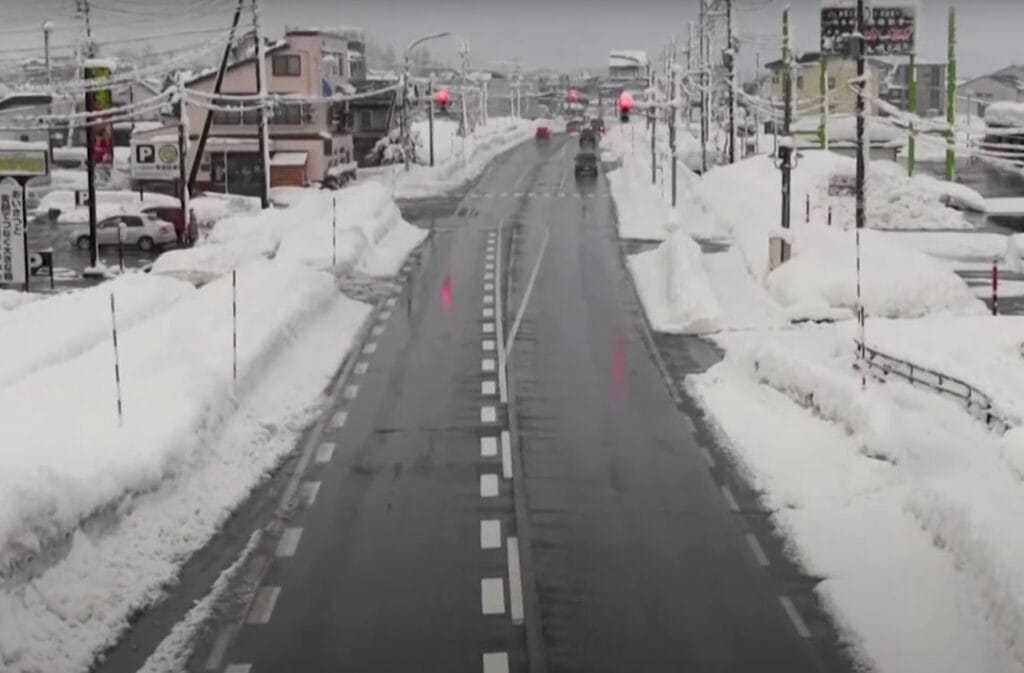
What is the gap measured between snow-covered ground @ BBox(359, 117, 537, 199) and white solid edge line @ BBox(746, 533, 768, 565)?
1611 inches

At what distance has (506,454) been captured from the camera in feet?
52.1

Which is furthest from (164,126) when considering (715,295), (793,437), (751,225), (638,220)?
(793,437)

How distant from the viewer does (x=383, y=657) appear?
31.8 ft

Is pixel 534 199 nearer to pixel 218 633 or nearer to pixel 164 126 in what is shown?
pixel 164 126

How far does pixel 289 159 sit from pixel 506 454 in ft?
156

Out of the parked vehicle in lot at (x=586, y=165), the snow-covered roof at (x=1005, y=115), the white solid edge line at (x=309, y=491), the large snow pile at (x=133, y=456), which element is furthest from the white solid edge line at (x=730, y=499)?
the snow-covered roof at (x=1005, y=115)

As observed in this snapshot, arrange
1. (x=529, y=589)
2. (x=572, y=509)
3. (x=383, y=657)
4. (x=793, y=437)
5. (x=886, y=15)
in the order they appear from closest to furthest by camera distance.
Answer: (x=383, y=657) → (x=529, y=589) → (x=572, y=509) → (x=793, y=437) → (x=886, y=15)

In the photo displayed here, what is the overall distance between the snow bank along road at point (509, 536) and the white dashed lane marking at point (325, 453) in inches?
1.4

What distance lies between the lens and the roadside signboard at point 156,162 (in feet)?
176

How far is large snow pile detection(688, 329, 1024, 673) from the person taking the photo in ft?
32.5

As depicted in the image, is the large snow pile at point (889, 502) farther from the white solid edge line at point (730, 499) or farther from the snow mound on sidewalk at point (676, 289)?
the snow mound on sidewalk at point (676, 289)

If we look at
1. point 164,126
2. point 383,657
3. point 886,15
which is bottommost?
point 383,657

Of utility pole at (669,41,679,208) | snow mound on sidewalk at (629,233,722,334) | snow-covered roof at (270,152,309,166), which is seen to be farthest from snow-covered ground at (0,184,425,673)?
snow-covered roof at (270,152,309,166)

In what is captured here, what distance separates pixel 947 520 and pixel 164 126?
192ft
